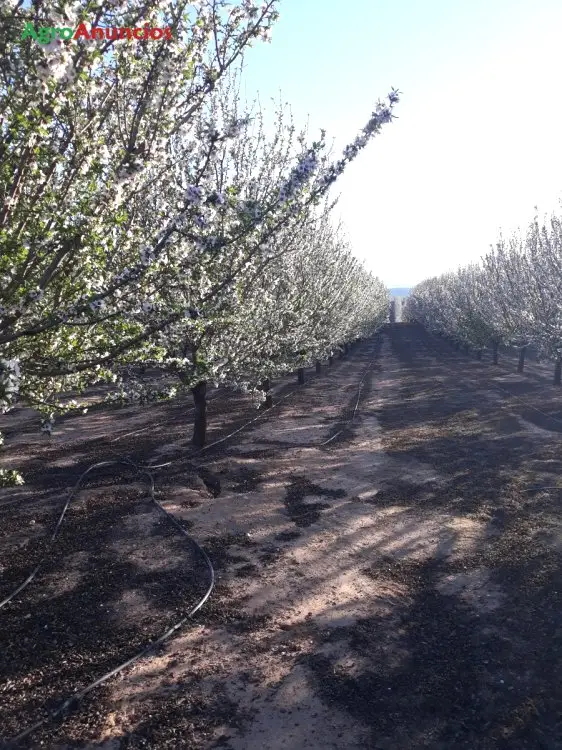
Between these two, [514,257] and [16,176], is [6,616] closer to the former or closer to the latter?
[16,176]

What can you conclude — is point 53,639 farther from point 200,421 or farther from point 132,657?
point 200,421

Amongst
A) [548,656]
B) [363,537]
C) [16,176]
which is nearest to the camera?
[16,176]

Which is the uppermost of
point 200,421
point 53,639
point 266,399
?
point 200,421

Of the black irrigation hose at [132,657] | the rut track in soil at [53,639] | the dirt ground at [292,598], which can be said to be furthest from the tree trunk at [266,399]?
the rut track in soil at [53,639]

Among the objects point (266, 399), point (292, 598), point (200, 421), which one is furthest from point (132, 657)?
point (266, 399)

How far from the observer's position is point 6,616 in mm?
7508

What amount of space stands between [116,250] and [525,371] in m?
35.8

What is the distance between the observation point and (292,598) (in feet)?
26.6

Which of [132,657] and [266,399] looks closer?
[132,657]

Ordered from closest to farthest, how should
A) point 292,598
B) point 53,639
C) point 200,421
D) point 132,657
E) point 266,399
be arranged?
point 132,657 < point 53,639 < point 292,598 < point 200,421 < point 266,399

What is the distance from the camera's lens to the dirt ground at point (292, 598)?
566cm

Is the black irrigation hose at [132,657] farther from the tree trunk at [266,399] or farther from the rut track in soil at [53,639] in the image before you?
the tree trunk at [266,399]

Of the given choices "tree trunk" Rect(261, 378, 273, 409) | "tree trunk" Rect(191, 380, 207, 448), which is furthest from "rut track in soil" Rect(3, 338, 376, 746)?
"tree trunk" Rect(261, 378, 273, 409)

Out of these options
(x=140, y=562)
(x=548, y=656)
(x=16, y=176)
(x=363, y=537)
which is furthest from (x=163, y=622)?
(x=16, y=176)
